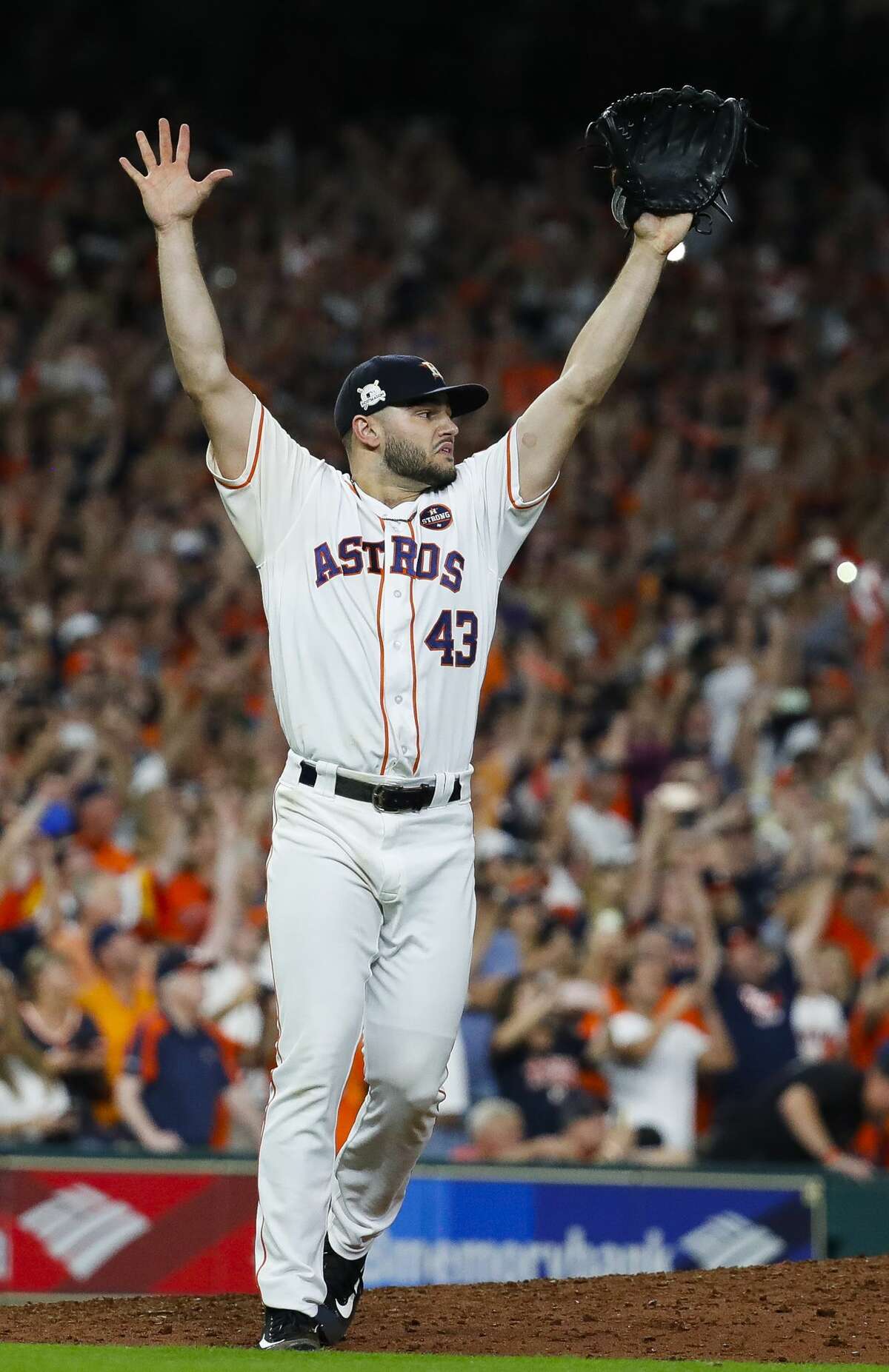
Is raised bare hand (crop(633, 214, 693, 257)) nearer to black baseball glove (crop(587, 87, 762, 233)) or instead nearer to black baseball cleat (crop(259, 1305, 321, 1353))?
black baseball glove (crop(587, 87, 762, 233))

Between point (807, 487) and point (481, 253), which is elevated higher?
point (481, 253)

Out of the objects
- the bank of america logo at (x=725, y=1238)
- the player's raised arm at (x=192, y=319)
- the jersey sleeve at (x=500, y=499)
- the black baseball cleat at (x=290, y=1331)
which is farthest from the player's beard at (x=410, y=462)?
the bank of america logo at (x=725, y=1238)

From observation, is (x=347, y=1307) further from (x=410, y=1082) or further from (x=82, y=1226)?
(x=82, y=1226)

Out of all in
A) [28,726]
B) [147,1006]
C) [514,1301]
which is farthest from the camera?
[28,726]

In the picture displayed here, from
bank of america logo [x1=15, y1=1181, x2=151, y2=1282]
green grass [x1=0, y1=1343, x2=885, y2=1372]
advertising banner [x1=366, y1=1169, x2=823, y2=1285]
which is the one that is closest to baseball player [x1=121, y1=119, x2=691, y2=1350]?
green grass [x1=0, y1=1343, x2=885, y2=1372]

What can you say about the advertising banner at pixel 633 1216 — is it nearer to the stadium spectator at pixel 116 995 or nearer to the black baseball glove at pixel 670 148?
the stadium spectator at pixel 116 995

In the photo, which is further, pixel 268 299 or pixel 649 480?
pixel 268 299

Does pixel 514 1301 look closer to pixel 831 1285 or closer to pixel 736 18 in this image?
pixel 831 1285

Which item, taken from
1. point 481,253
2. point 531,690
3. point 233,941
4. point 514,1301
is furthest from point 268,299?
point 514,1301
